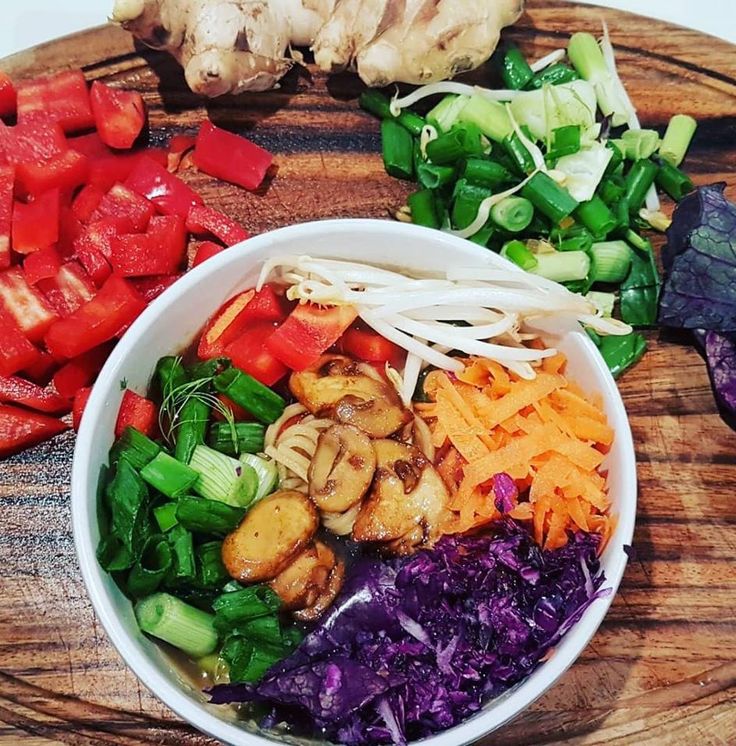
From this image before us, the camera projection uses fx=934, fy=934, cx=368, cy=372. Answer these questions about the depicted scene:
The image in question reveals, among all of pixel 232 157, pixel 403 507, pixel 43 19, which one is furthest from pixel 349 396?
pixel 43 19

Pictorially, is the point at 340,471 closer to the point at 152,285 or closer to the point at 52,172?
the point at 152,285

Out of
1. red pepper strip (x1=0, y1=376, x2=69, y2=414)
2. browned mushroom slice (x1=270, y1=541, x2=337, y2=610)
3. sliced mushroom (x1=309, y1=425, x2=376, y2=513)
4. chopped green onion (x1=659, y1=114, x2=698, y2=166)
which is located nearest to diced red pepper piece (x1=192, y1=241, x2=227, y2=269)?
red pepper strip (x1=0, y1=376, x2=69, y2=414)

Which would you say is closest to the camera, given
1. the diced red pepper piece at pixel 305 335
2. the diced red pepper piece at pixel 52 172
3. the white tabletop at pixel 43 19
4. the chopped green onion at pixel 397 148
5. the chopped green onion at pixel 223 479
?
the chopped green onion at pixel 223 479

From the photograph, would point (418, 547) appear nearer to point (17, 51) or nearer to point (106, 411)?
point (106, 411)

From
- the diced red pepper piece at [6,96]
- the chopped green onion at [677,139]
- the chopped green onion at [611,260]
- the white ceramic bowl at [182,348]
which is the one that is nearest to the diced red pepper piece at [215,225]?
the white ceramic bowl at [182,348]

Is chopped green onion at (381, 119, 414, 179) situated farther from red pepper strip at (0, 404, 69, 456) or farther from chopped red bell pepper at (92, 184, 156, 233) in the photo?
red pepper strip at (0, 404, 69, 456)

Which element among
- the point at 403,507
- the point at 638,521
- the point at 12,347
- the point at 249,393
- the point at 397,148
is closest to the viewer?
the point at 403,507

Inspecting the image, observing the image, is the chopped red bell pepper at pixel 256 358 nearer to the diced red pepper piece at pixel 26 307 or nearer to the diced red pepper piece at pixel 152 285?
the diced red pepper piece at pixel 152 285
